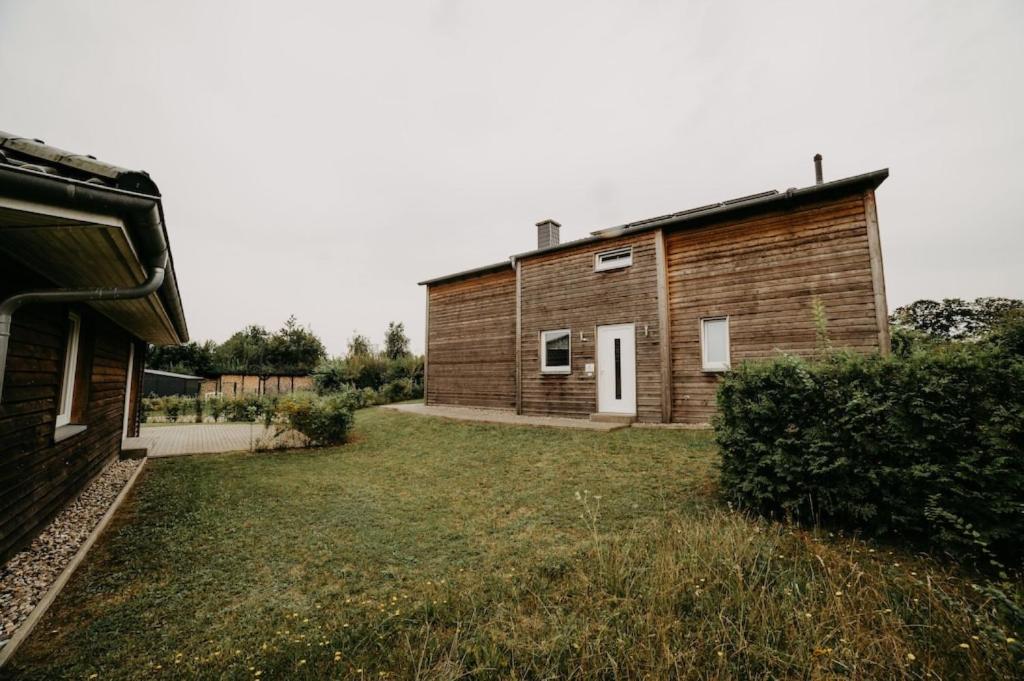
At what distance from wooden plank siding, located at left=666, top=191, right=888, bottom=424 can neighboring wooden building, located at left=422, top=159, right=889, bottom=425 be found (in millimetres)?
24

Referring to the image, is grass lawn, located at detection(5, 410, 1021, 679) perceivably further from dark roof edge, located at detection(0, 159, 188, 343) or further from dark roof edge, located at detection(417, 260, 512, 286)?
dark roof edge, located at detection(417, 260, 512, 286)

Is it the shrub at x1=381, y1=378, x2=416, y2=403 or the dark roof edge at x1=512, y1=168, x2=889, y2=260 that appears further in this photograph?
the shrub at x1=381, y1=378, x2=416, y2=403

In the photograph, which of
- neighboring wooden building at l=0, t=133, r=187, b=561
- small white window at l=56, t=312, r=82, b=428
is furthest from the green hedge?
small white window at l=56, t=312, r=82, b=428

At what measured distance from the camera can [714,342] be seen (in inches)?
400

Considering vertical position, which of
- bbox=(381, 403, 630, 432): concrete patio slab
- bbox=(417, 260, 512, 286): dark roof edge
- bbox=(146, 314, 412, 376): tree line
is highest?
bbox=(417, 260, 512, 286): dark roof edge

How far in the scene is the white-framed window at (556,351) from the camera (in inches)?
488

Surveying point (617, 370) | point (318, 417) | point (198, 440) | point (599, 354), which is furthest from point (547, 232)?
point (198, 440)

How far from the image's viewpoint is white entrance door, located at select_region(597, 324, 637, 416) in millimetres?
11102

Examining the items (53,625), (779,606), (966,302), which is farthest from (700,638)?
(966,302)

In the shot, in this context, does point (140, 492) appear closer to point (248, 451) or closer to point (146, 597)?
point (248, 451)

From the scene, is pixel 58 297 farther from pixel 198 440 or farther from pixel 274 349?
pixel 274 349

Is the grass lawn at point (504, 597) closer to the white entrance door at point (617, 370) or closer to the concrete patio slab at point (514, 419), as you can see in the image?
the concrete patio slab at point (514, 419)

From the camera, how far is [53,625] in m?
2.91

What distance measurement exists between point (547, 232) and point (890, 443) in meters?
12.0
